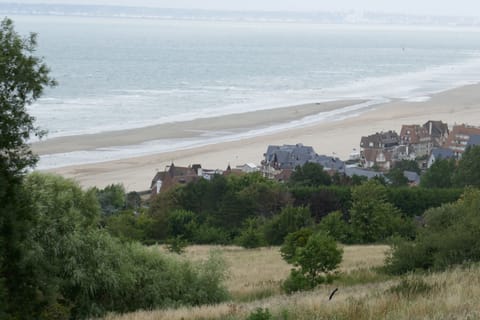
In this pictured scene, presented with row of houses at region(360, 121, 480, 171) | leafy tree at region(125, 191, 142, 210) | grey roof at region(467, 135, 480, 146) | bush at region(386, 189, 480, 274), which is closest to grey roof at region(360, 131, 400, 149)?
row of houses at region(360, 121, 480, 171)

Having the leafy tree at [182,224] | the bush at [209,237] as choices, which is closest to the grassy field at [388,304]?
the bush at [209,237]

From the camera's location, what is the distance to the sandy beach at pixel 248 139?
53.3 meters

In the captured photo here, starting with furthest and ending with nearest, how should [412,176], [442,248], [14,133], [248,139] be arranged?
[248,139], [412,176], [442,248], [14,133]

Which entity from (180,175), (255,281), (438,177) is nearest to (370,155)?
(438,177)

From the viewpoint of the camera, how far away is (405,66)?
147500 millimetres

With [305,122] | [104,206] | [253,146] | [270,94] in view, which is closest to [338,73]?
[270,94]

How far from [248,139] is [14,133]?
55279 mm

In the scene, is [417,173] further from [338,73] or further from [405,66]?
[405,66]

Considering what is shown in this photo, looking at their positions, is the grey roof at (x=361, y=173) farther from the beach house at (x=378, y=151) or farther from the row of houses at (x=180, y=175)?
the row of houses at (x=180, y=175)

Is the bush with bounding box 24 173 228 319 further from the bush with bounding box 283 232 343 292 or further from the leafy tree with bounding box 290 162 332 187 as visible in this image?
the leafy tree with bounding box 290 162 332 187

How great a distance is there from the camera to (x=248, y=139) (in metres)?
66.9

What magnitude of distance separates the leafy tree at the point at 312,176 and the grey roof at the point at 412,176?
678 cm

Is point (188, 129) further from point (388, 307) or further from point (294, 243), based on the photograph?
point (388, 307)

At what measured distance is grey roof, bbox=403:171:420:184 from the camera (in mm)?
55381
